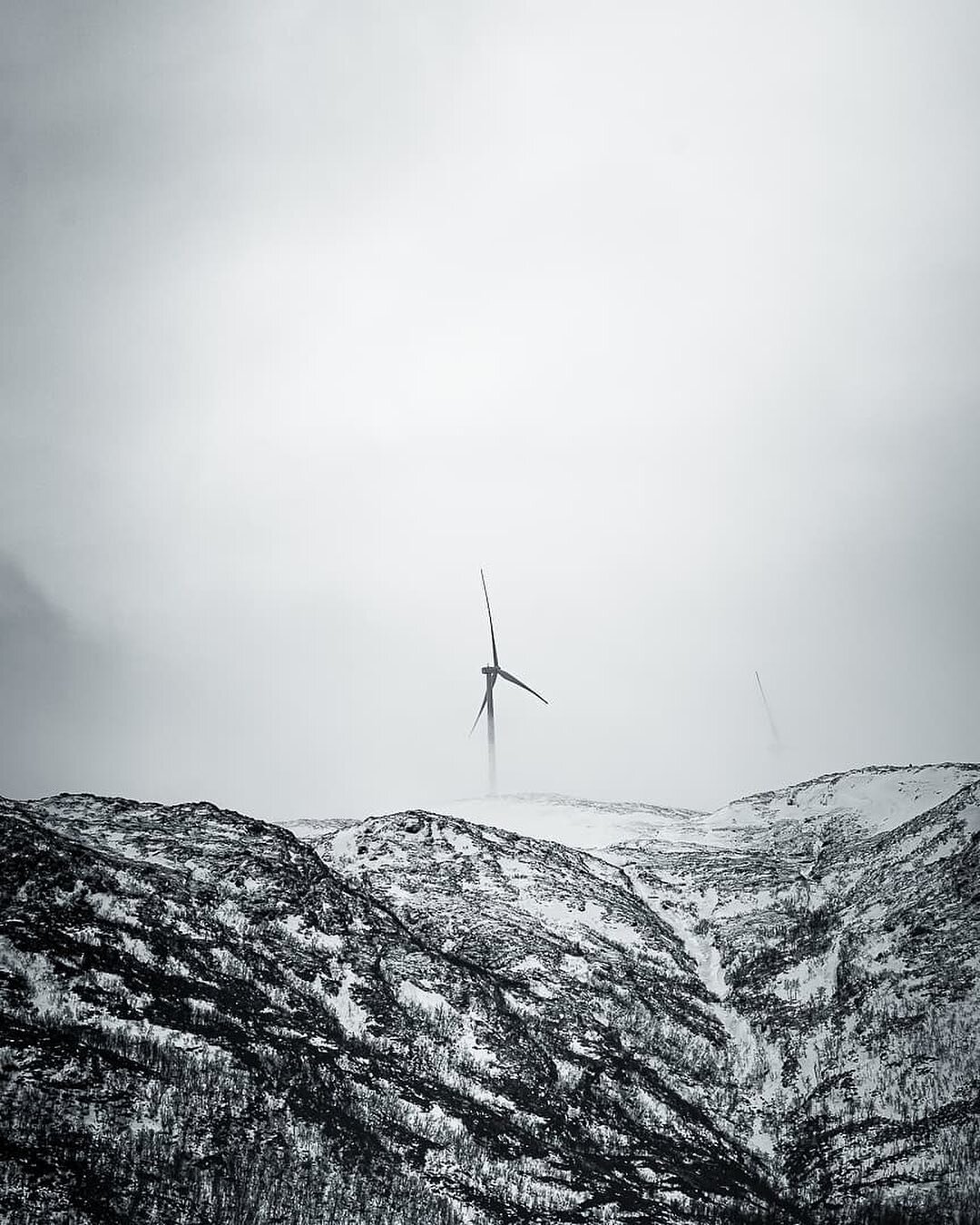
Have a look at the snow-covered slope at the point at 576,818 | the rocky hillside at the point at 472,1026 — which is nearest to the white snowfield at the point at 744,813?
the snow-covered slope at the point at 576,818

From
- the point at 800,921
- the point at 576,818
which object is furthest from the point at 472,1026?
the point at 576,818

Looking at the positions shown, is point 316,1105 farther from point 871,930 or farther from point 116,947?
point 871,930

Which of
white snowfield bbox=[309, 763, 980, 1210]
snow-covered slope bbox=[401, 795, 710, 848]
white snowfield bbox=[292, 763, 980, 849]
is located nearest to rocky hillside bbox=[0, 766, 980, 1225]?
white snowfield bbox=[309, 763, 980, 1210]

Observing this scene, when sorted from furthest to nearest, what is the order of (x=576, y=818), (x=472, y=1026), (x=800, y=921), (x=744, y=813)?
1. (x=576, y=818)
2. (x=744, y=813)
3. (x=800, y=921)
4. (x=472, y=1026)

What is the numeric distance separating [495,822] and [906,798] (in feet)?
220

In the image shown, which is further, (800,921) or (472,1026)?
(800,921)

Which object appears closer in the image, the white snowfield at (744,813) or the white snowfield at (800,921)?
the white snowfield at (800,921)

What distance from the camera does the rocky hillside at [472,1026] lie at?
7669 centimetres

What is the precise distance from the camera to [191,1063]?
265 feet

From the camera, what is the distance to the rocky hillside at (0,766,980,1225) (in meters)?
76.7

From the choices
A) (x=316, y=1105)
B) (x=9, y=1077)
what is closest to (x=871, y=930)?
(x=316, y=1105)

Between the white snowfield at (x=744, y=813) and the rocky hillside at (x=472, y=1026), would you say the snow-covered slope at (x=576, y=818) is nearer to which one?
the white snowfield at (x=744, y=813)

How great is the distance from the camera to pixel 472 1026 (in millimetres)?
97938

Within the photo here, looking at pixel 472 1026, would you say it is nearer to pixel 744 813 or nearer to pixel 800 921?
pixel 800 921
